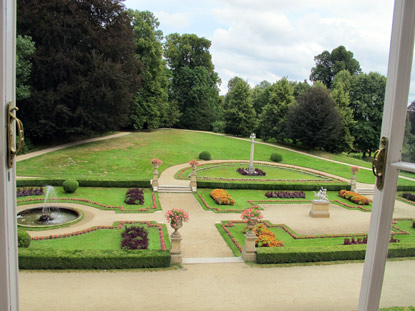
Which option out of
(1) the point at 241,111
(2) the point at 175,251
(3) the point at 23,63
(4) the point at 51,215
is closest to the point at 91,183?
(4) the point at 51,215

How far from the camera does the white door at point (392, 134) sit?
1.54 m

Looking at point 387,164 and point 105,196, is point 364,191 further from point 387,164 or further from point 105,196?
point 387,164

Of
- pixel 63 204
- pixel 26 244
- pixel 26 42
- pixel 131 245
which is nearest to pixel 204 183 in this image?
pixel 63 204

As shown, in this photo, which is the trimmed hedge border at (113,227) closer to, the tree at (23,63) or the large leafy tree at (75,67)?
the tree at (23,63)

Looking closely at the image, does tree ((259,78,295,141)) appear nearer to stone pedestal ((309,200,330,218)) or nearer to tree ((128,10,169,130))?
tree ((128,10,169,130))

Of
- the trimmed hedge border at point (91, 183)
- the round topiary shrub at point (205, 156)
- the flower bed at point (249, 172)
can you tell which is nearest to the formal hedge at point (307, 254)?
the trimmed hedge border at point (91, 183)

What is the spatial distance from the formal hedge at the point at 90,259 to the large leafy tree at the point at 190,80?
3499cm

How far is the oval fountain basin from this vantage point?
12.0 meters

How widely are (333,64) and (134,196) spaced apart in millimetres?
36934

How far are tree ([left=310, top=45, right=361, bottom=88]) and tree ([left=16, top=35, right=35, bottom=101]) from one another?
3446 centimetres

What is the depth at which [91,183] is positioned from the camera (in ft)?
57.8

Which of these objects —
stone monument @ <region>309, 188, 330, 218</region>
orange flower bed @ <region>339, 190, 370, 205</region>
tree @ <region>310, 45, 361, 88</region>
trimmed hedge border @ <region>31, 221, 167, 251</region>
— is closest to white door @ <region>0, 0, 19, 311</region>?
trimmed hedge border @ <region>31, 221, 167, 251</region>

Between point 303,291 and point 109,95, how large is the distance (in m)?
21.8

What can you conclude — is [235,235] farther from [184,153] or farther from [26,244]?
[184,153]
